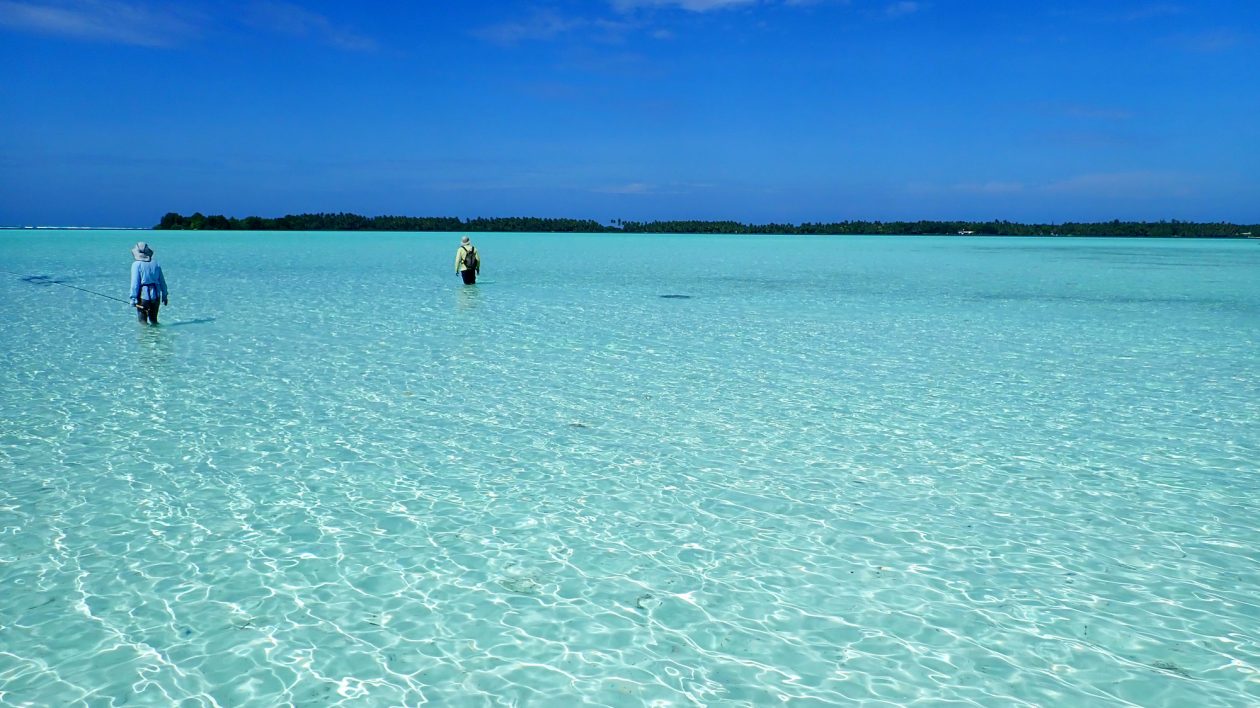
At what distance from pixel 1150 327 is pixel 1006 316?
2558mm

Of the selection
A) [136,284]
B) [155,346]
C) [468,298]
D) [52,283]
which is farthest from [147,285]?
[52,283]

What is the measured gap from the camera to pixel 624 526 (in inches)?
218

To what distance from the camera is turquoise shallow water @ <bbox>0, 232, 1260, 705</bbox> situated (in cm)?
385

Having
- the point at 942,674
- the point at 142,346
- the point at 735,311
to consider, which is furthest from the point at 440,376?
the point at 735,311

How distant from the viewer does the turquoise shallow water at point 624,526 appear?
3.85 metres

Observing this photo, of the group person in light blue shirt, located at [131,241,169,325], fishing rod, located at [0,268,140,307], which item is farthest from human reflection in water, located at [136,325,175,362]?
fishing rod, located at [0,268,140,307]

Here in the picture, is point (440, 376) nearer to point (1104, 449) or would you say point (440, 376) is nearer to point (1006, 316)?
point (1104, 449)

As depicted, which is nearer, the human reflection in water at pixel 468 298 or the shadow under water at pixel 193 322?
the shadow under water at pixel 193 322

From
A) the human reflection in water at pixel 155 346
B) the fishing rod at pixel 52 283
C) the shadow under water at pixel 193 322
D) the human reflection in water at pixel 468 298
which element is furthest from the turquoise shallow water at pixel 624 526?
the fishing rod at pixel 52 283

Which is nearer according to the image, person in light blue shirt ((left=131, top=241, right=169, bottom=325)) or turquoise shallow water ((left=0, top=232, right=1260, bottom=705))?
turquoise shallow water ((left=0, top=232, right=1260, bottom=705))

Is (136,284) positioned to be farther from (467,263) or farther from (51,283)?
(51,283)

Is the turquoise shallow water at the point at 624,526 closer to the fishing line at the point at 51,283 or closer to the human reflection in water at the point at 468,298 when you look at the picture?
the human reflection in water at the point at 468,298

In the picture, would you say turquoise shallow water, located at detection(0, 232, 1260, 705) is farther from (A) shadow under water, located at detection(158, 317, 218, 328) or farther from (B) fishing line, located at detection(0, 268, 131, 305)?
(B) fishing line, located at detection(0, 268, 131, 305)

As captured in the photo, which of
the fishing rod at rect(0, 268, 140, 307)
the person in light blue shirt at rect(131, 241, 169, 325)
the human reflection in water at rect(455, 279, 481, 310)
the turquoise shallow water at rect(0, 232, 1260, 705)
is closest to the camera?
the turquoise shallow water at rect(0, 232, 1260, 705)
